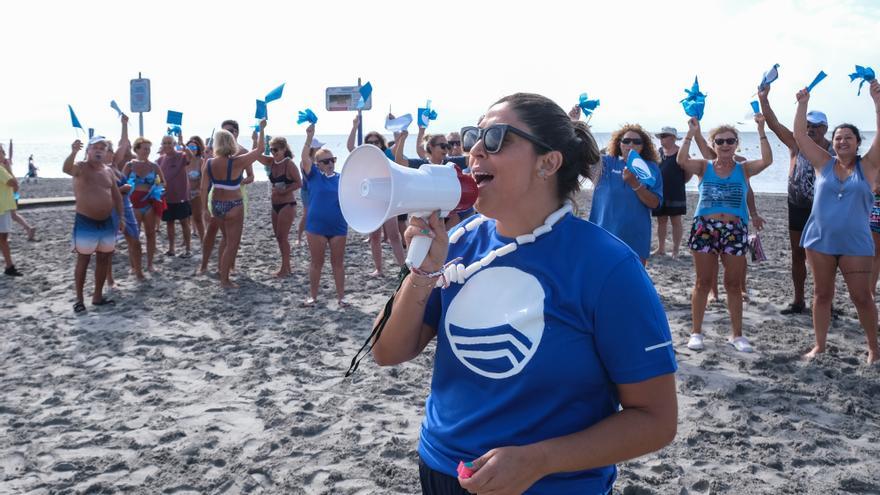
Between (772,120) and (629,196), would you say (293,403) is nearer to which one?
(629,196)

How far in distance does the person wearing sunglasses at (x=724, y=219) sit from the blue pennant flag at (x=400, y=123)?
259 centimetres

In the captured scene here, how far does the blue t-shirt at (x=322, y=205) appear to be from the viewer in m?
7.10

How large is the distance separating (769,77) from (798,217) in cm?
221

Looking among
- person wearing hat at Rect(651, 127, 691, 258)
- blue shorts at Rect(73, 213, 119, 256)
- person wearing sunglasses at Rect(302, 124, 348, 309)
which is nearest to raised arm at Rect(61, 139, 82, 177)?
blue shorts at Rect(73, 213, 119, 256)

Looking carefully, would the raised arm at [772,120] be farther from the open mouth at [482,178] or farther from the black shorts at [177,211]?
the black shorts at [177,211]

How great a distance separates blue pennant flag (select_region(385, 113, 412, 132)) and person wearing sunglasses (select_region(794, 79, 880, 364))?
9.59ft

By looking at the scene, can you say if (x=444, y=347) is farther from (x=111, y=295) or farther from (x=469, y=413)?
(x=111, y=295)

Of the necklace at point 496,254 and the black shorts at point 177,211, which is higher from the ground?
the necklace at point 496,254

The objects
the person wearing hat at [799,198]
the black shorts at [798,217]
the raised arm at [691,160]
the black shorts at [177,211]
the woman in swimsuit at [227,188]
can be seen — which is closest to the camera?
the raised arm at [691,160]

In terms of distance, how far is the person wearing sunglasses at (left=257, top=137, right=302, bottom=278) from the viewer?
8547 mm

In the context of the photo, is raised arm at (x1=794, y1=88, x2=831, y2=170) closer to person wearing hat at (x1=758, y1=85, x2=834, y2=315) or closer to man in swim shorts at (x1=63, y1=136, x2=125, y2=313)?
person wearing hat at (x1=758, y1=85, x2=834, y2=315)

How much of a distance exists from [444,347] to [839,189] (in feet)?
15.3

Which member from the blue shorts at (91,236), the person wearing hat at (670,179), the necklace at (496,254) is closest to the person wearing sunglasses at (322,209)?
the blue shorts at (91,236)

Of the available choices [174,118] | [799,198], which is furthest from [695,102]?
[174,118]
